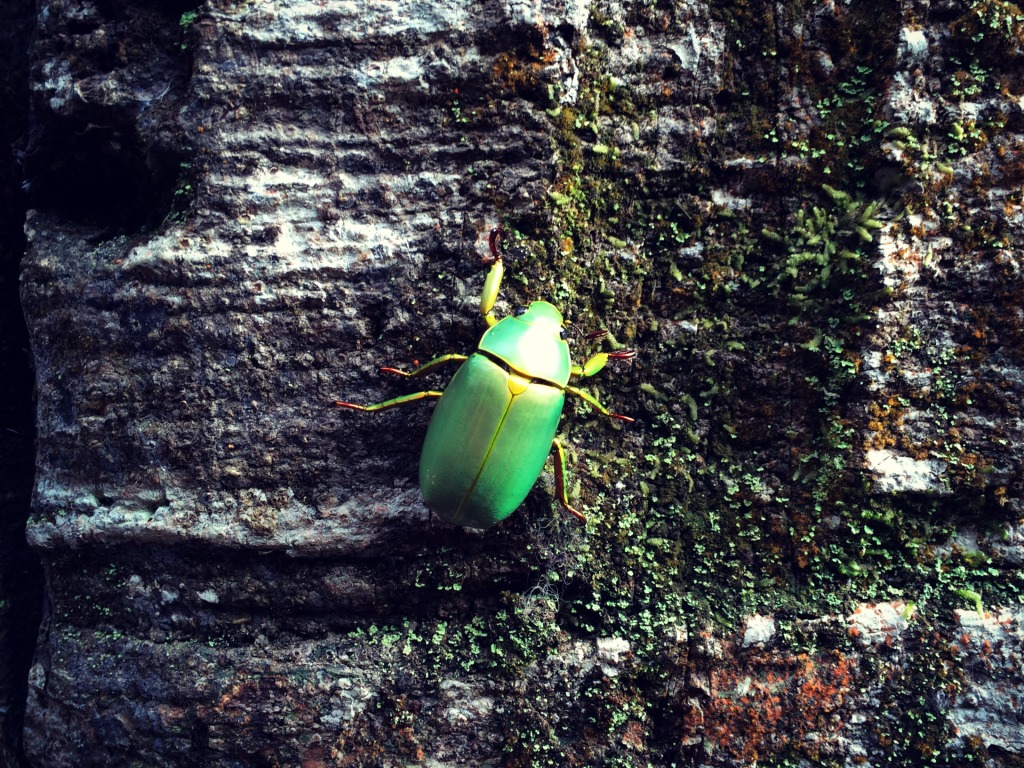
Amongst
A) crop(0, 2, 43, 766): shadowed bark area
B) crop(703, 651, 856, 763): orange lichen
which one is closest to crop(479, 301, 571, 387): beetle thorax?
crop(703, 651, 856, 763): orange lichen

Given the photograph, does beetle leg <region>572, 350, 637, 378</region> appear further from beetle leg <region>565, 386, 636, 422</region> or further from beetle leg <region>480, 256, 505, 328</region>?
beetle leg <region>480, 256, 505, 328</region>

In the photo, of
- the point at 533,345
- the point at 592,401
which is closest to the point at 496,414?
the point at 533,345

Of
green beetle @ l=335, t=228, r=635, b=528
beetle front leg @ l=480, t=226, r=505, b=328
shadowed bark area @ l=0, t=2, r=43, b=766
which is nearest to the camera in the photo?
green beetle @ l=335, t=228, r=635, b=528

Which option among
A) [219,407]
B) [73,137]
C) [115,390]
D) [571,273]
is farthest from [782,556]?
[73,137]

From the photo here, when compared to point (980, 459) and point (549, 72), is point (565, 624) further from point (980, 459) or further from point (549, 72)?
point (549, 72)

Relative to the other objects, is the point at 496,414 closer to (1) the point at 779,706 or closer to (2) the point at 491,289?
(2) the point at 491,289

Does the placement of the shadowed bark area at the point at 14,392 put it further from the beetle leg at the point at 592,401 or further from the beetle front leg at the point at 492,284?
the beetle leg at the point at 592,401

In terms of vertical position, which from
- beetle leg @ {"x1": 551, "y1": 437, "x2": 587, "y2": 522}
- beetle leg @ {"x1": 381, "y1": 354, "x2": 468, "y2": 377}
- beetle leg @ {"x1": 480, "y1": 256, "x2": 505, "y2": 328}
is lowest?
beetle leg @ {"x1": 551, "y1": 437, "x2": 587, "y2": 522}

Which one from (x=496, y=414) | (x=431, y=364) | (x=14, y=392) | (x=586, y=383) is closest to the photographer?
(x=496, y=414)
